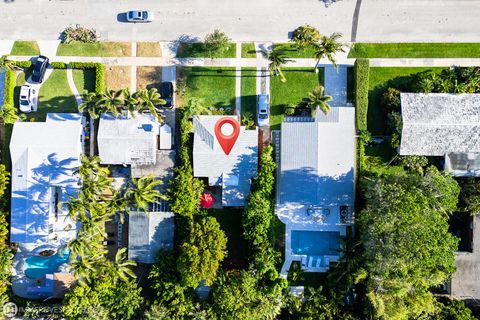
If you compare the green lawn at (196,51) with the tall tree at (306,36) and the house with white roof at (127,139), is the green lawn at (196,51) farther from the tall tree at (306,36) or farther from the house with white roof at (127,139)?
the house with white roof at (127,139)

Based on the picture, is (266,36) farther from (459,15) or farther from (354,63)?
(459,15)

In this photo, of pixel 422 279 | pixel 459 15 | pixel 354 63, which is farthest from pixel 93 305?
pixel 459 15

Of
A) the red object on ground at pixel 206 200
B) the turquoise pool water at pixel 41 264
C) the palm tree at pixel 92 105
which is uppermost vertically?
the palm tree at pixel 92 105

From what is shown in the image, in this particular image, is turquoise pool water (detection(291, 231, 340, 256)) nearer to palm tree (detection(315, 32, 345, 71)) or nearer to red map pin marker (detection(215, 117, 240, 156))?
red map pin marker (detection(215, 117, 240, 156))

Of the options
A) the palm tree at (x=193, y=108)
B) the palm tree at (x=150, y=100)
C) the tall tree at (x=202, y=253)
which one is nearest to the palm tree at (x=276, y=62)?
the palm tree at (x=193, y=108)

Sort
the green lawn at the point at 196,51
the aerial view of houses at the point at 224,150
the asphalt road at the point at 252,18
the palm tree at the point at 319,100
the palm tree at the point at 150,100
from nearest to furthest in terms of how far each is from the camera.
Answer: the palm tree at the point at 319,100
the palm tree at the point at 150,100
the aerial view of houses at the point at 224,150
the asphalt road at the point at 252,18
the green lawn at the point at 196,51

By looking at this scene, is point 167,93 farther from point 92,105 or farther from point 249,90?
point 249,90

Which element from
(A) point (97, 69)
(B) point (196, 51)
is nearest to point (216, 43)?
(B) point (196, 51)

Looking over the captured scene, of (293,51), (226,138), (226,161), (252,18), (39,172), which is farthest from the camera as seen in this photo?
(252,18)
